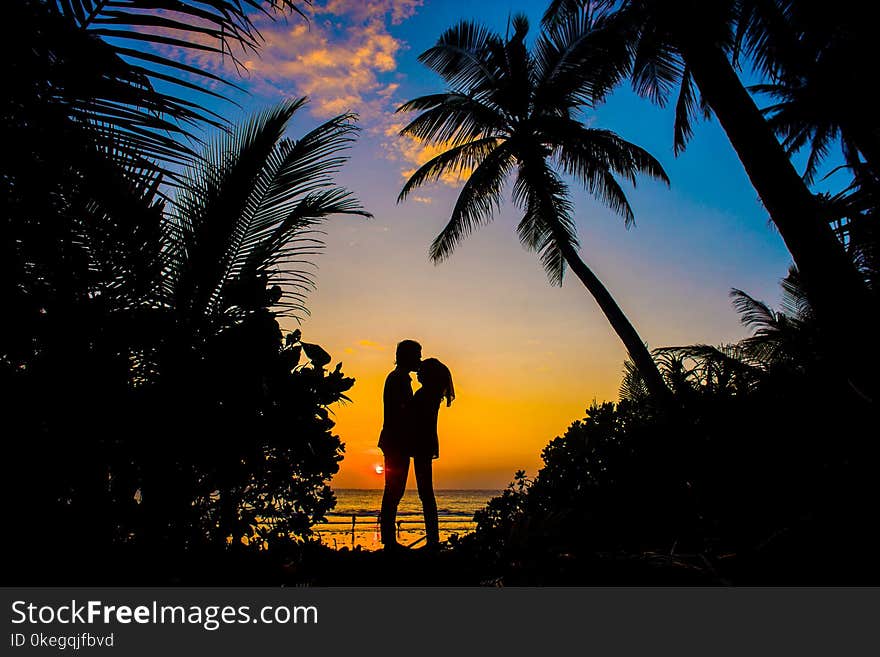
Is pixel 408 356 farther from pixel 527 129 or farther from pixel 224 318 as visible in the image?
pixel 527 129

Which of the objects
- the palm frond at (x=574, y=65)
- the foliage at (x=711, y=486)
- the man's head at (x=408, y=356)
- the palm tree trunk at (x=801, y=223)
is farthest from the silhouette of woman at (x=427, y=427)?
the palm frond at (x=574, y=65)

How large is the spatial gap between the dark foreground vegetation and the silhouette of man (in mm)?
734

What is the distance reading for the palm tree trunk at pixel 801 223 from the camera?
3904 mm

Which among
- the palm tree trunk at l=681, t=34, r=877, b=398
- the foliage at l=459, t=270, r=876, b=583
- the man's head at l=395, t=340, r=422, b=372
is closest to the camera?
the foliage at l=459, t=270, r=876, b=583

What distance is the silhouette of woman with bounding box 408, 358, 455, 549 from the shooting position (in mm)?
4250

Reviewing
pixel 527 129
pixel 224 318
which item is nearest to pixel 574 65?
pixel 527 129

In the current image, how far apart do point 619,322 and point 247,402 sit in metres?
8.12

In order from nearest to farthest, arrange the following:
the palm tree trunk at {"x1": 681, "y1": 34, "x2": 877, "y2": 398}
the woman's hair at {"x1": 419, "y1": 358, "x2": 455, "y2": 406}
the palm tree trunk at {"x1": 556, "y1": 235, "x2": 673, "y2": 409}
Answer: the palm tree trunk at {"x1": 681, "y1": 34, "x2": 877, "y2": 398} → the woman's hair at {"x1": 419, "y1": 358, "x2": 455, "y2": 406} → the palm tree trunk at {"x1": 556, "y1": 235, "x2": 673, "y2": 409}

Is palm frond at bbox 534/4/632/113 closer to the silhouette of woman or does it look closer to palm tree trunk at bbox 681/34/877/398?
palm tree trunk at bbox 681/34/877/398

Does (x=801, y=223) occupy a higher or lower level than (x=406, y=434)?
higher

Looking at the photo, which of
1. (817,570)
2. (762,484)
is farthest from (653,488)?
(817,570)

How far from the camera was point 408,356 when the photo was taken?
4383 mm

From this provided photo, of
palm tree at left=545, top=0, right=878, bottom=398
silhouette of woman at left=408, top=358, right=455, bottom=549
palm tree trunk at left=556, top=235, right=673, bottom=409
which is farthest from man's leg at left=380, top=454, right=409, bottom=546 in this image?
palm tree trunk at left=556, top=235, right=673, bottom=409

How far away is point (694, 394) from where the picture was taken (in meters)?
Answer: 4.81
